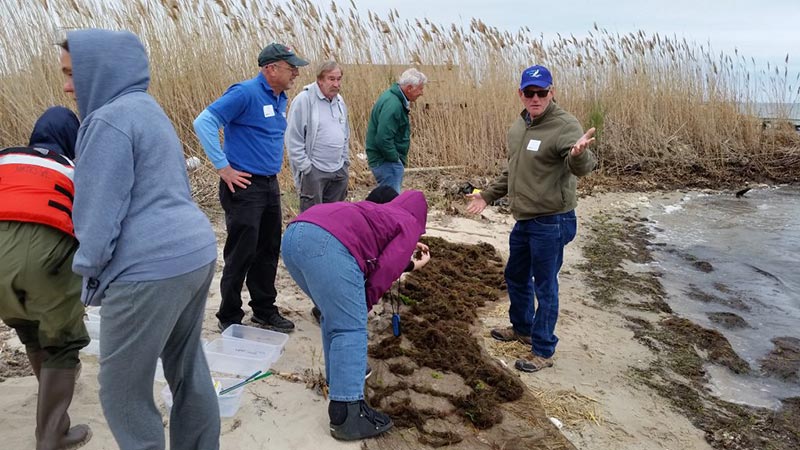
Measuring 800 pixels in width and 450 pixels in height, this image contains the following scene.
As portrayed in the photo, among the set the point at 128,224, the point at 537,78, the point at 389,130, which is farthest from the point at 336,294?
the point at 389,130

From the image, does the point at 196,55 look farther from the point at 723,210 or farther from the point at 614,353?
the point at 723,210

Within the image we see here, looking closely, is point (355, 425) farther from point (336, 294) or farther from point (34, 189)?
point (34, 189)

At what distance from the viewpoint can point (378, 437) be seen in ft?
8.71

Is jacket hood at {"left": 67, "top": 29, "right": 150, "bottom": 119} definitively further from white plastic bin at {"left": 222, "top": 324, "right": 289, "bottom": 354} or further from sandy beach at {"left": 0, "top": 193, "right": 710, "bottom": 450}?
white plastic bin at {"left": 222, "top": 324, "right": 289, "bottom": 354}

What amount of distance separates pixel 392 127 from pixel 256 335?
7.43 ft

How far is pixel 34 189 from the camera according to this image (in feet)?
7.00

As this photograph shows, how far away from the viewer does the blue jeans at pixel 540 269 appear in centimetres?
338

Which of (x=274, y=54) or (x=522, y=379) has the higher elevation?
(x=274, y=54)

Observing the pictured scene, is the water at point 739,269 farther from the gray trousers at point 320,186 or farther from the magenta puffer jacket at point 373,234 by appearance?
the gray trousers at point 320,186

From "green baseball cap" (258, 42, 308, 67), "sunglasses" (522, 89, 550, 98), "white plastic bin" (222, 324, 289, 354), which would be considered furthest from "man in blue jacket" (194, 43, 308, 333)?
"sunglasses" (522, 89, 550, 98)

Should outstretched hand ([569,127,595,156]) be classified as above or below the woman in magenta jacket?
above

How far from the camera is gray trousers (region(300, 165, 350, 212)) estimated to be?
13.9ft

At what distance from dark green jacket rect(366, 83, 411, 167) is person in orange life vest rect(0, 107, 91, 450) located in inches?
115

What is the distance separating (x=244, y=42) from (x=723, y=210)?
25.0 ft
